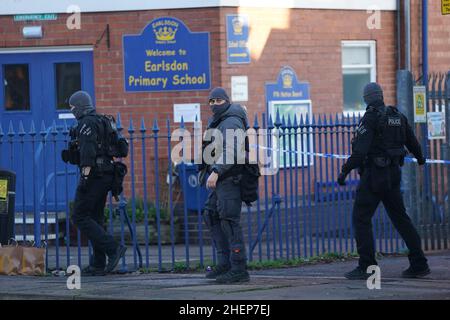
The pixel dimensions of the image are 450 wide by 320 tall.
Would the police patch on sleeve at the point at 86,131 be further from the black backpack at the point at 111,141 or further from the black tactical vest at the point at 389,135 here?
the black tactical vest at the point at 389,135

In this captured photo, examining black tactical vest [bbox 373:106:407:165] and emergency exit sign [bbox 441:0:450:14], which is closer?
black tactical vest [bbox 373:106:407:165]

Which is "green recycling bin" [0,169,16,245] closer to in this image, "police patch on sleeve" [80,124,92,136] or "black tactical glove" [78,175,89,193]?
"black tactical glove" [78,175,89,193]

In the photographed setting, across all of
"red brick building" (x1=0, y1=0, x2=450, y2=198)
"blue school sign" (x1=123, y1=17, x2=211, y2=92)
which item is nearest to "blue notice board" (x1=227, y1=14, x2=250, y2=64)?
"red brick building" (x1=0, y1=0, x2=450, y2=198)

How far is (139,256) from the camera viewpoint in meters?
11.3

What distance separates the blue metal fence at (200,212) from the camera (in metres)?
11.2

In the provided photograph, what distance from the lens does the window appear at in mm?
15844

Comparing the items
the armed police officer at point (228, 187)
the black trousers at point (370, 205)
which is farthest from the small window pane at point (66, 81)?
the black trousers at point (370, 205)

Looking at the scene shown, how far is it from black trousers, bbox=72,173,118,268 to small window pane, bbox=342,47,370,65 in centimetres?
631

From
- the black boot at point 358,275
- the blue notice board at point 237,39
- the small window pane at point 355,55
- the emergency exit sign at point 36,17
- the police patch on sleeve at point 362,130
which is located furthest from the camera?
the small window pane at point 355,55

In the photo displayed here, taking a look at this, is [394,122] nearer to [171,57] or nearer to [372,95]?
[372,95]

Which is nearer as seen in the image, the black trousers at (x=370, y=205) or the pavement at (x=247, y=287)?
the pavement at (x=247, y=287)

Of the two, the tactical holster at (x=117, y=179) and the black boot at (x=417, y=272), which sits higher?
the tactical holster at (x=117, y=179)

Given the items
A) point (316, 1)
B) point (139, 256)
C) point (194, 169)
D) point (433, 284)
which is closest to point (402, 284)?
point (433, 284)

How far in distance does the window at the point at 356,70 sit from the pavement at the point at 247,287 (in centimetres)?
507
